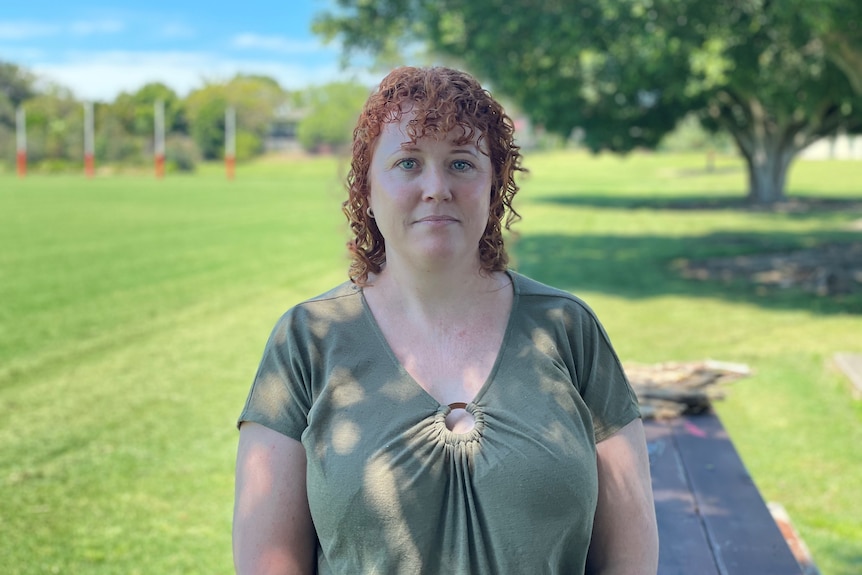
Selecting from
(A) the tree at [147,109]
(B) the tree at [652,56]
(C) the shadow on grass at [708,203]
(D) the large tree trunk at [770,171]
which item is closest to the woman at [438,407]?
(B) the tree at [652,56]

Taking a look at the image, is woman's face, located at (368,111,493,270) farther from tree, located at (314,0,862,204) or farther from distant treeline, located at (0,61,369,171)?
distant treeline, located at (0,61,369,171)

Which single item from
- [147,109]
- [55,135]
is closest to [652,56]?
[55,135]

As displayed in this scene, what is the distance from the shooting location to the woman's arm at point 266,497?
2145 millimetres

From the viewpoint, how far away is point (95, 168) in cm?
6931

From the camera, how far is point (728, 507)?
3.20m

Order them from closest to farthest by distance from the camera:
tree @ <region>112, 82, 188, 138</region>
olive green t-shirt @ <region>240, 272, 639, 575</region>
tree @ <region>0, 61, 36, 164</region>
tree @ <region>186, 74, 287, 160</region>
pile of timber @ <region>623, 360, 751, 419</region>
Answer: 1. olive green t-shirt @ <region>240, 272, 639, 575</region>
2. pile of timber @ <region>623, 360, 751, 419</region>
3. tree @ <region>112, 82, 188, 138</region>
4. tree @ <region>186, 74, 287, 160</region>
5. tree @ <region>0, 61, 36, 164</region>

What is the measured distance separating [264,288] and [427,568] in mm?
11088

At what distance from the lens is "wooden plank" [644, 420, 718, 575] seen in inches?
109

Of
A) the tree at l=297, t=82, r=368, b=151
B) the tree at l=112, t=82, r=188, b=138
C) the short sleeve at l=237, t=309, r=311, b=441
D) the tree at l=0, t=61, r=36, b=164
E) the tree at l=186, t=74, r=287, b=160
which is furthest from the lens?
the tree at l=297, t=82, r=368, b=151

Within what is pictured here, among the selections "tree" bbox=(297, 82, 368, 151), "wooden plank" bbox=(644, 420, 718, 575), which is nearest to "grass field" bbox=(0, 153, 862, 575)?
"wooden plank" bbox=(644, 420, 718, 575)

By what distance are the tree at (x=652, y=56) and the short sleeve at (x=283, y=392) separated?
327 cm

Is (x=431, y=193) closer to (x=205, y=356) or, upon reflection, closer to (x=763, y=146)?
(x=205, y=356)

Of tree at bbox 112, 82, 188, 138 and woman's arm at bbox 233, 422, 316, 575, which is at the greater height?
tree at bbox 112, 82, 188, 138

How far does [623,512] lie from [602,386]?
30 centimetres
